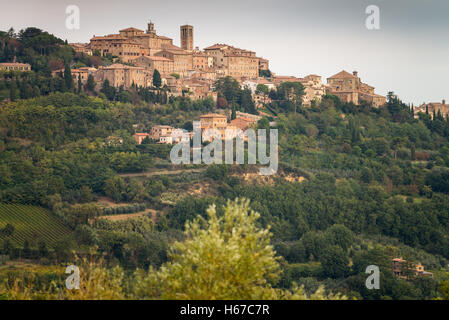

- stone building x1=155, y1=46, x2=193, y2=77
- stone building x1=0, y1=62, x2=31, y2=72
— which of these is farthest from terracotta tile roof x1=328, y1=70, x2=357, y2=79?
stone building x1=0, y1=62, x2=31, y2=72

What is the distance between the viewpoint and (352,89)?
2250 inches

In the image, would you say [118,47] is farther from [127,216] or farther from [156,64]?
[127,216]

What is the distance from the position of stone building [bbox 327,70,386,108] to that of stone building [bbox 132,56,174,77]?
13.5 metres

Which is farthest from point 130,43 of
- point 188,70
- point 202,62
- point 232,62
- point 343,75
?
point 343,75

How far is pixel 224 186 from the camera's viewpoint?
37.5 metres

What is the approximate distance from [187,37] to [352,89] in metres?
13.6

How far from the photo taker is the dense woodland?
94.3ft

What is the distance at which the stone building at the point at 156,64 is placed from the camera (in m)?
48.1

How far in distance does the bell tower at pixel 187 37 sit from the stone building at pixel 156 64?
6137mm

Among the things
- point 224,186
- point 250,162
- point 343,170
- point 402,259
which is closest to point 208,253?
point 402,259

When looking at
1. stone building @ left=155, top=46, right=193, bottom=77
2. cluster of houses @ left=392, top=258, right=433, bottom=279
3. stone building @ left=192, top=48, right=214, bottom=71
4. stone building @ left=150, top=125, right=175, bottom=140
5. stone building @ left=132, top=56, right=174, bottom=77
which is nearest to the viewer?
cluster of houses @ left=392, top=258, right=433, bottom=279

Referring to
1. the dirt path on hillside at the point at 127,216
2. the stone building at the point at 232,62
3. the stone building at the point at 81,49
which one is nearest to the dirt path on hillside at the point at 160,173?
the dirt path on hillside at the point at 127,216

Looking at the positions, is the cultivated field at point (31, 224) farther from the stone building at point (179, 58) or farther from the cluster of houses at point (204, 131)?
the stone building at point (179, 58)

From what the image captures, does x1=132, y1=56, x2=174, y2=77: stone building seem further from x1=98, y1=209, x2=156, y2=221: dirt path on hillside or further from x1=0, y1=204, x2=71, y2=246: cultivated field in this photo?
x1=0, y1=204, x2=71, y2=246: cultivated field
